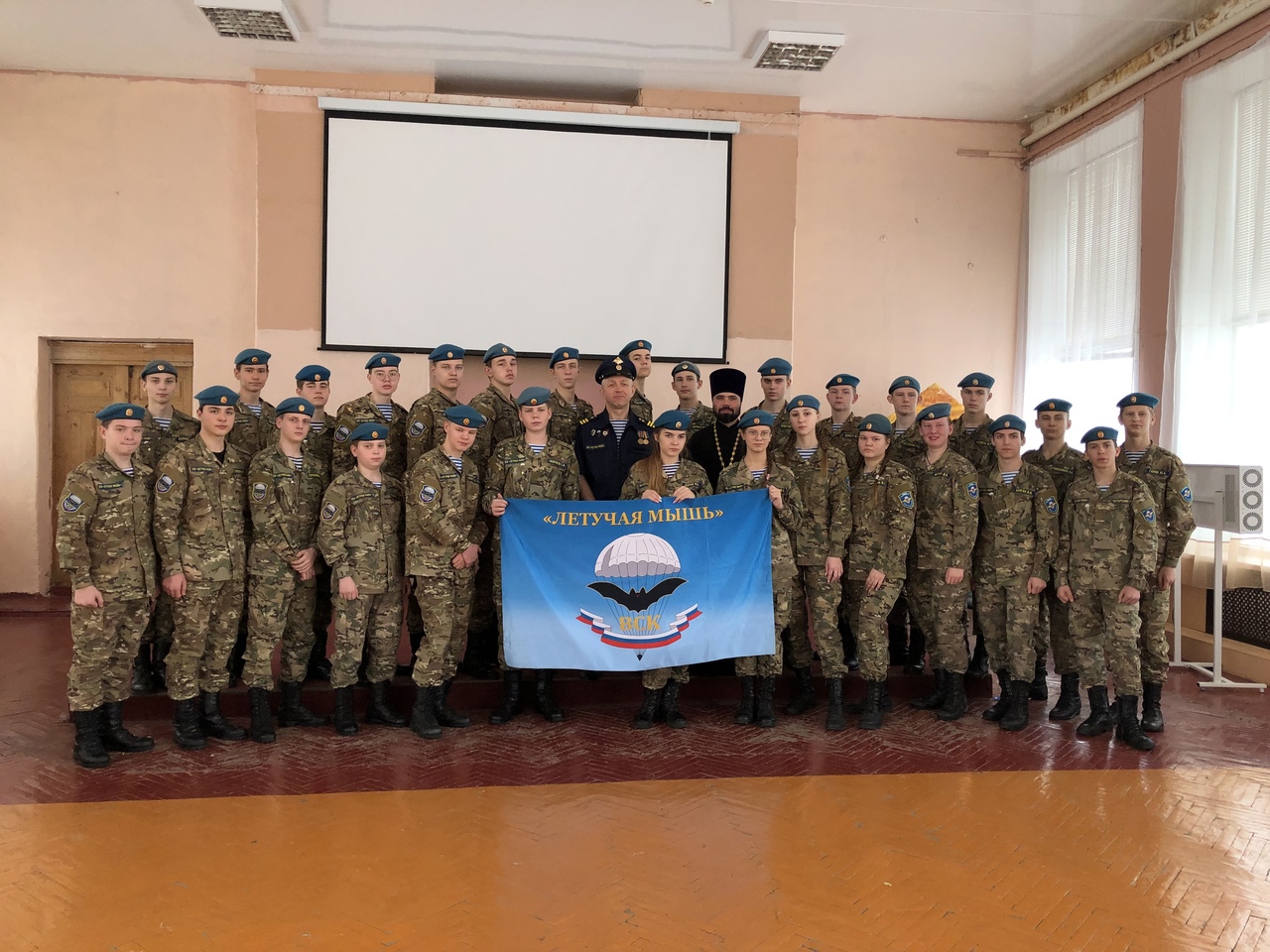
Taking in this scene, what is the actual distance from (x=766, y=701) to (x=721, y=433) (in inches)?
73.6

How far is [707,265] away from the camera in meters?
8.40

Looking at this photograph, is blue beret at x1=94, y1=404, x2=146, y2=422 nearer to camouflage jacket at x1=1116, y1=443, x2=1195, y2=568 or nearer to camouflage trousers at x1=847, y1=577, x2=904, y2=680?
camouflage trousers at x1=847, y1=577, x2=904, y2=680

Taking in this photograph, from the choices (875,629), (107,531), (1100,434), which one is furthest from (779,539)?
(107,531)

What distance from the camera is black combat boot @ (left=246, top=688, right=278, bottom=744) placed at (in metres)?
4.69

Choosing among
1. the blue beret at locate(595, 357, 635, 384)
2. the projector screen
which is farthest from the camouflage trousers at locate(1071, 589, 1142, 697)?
the projector screen

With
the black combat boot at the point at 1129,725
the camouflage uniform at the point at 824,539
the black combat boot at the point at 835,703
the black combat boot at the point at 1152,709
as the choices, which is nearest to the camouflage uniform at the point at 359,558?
the camouflage uniform at the point at 824,539

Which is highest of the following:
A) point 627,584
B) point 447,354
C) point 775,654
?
point 447,354

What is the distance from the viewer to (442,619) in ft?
15.5

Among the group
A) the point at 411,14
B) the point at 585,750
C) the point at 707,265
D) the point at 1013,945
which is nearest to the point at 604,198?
the point at 707,265

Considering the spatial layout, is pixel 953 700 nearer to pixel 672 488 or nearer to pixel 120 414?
pixel 672 488

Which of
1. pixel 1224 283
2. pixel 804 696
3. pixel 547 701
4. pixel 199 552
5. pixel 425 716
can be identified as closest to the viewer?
pixel 199 552

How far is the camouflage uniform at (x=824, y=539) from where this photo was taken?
5082mm

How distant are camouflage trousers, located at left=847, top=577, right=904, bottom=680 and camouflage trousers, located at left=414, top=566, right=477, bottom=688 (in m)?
2.42

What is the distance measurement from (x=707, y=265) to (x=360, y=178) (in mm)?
3498
